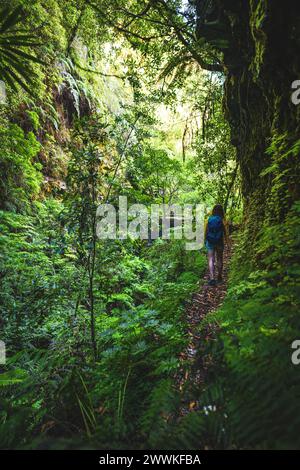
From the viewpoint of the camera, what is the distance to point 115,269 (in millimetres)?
4293

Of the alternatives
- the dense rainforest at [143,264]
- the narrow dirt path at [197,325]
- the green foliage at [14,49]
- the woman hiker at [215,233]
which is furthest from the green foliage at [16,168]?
the narrow dirt path at [197,325]

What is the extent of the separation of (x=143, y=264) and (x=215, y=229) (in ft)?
11.3

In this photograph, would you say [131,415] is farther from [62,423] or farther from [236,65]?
[236,65]

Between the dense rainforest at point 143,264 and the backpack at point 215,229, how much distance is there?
0.52 metres

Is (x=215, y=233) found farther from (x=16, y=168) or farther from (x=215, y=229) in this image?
(x=16, y=168)

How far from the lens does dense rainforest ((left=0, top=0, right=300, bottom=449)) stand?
4.78ft

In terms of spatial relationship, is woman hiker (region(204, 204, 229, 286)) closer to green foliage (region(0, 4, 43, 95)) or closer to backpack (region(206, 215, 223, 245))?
backpack (region(206, 215, 223, 245))

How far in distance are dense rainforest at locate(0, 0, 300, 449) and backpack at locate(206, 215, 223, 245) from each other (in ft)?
1.71

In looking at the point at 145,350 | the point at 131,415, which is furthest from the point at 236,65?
the point at 131,415

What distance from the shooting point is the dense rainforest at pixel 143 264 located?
1458mm
